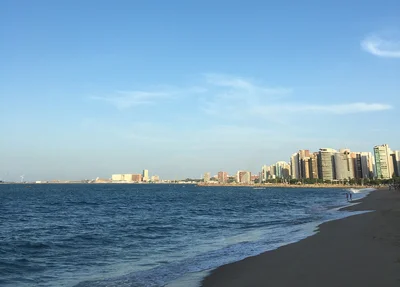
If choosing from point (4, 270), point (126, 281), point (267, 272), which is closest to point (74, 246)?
point (4, 270)

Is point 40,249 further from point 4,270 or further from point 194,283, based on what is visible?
point 194,283

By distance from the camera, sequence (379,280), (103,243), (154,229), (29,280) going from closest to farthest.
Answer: (379,280) < (29,280) < (103,243) < (154,229)

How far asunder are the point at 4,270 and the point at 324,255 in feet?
41.8

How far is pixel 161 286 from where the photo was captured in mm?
9711

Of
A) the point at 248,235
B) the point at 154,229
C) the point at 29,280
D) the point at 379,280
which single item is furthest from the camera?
the point at 154,229

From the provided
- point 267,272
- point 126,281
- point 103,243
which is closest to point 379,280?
point 267,272

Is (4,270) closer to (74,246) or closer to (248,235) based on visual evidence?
(74,246)

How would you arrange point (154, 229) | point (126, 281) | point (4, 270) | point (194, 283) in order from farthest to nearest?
point (154, 229) < point (4, 270) < point (126, 281) < point (194, 283)

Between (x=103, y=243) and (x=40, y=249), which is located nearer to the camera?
(x=40, y=249)

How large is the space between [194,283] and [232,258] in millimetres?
4217

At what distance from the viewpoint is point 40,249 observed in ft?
56.6

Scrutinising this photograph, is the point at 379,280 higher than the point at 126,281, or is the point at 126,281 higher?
the point at 379,280

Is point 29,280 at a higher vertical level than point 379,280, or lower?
lower

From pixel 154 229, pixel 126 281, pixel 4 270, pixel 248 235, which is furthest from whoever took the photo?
pixel 154 229
